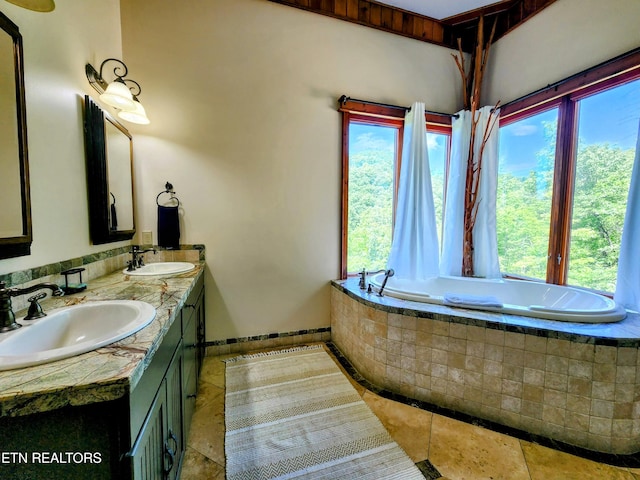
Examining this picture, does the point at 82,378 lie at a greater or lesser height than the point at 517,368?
greater

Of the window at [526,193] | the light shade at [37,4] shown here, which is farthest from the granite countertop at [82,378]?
the window at [526,193]

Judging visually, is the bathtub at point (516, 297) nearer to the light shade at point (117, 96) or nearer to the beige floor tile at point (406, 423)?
the beige floor tile at point (406, 423)

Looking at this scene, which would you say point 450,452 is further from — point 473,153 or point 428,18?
point 428,18

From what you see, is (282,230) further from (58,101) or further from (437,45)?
(437,45)

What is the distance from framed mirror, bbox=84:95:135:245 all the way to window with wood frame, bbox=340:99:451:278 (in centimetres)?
173

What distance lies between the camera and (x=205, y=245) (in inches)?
88.3

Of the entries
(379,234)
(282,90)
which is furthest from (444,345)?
(282,90)

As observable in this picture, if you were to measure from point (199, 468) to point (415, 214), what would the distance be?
2.30m

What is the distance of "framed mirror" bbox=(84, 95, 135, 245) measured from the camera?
1.51m

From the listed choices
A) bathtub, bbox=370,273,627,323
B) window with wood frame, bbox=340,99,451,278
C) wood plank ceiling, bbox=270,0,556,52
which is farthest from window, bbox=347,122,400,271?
wood plank ceiling, bbox=270,0,556,52

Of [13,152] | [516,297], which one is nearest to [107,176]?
[13,152]

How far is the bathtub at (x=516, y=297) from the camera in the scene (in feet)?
5.09

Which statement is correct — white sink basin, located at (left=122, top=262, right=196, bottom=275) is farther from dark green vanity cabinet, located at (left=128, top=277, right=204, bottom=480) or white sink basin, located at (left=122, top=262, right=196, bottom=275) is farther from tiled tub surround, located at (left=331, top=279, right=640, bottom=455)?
tiled tub surround, located at (left=331, top=279, right=640, bottom=455)

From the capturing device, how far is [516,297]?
7.80ft
